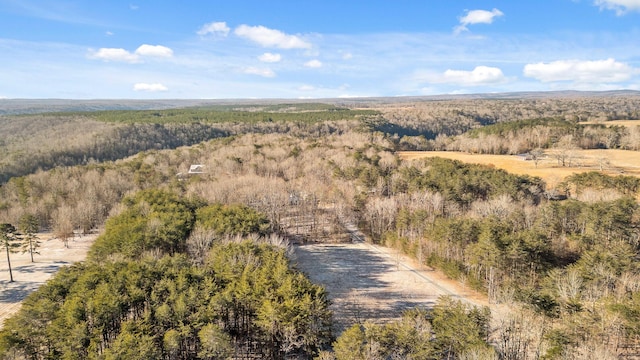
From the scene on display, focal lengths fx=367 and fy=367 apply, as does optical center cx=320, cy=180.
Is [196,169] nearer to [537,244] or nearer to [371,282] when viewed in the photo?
[371,282]

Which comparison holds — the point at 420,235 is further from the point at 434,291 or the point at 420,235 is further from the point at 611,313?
the point at 611,313

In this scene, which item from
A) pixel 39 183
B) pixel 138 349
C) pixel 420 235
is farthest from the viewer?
pixel 39 183

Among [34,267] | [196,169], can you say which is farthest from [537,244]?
[196,169]

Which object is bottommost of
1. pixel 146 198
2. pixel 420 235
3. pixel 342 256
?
pixel 342 256

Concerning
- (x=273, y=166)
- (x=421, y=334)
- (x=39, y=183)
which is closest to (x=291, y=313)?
(x=421, y=334)

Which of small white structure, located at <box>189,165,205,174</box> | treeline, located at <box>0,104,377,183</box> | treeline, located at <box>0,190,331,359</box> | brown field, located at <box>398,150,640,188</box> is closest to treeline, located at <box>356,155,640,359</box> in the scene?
brown field, located at <box>398,150,640,188</box>

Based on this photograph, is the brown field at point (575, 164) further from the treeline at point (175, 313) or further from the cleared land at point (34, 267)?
the cleared land at point (34, 267)

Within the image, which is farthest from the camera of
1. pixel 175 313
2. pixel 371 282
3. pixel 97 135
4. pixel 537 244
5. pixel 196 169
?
pixel 97 135
